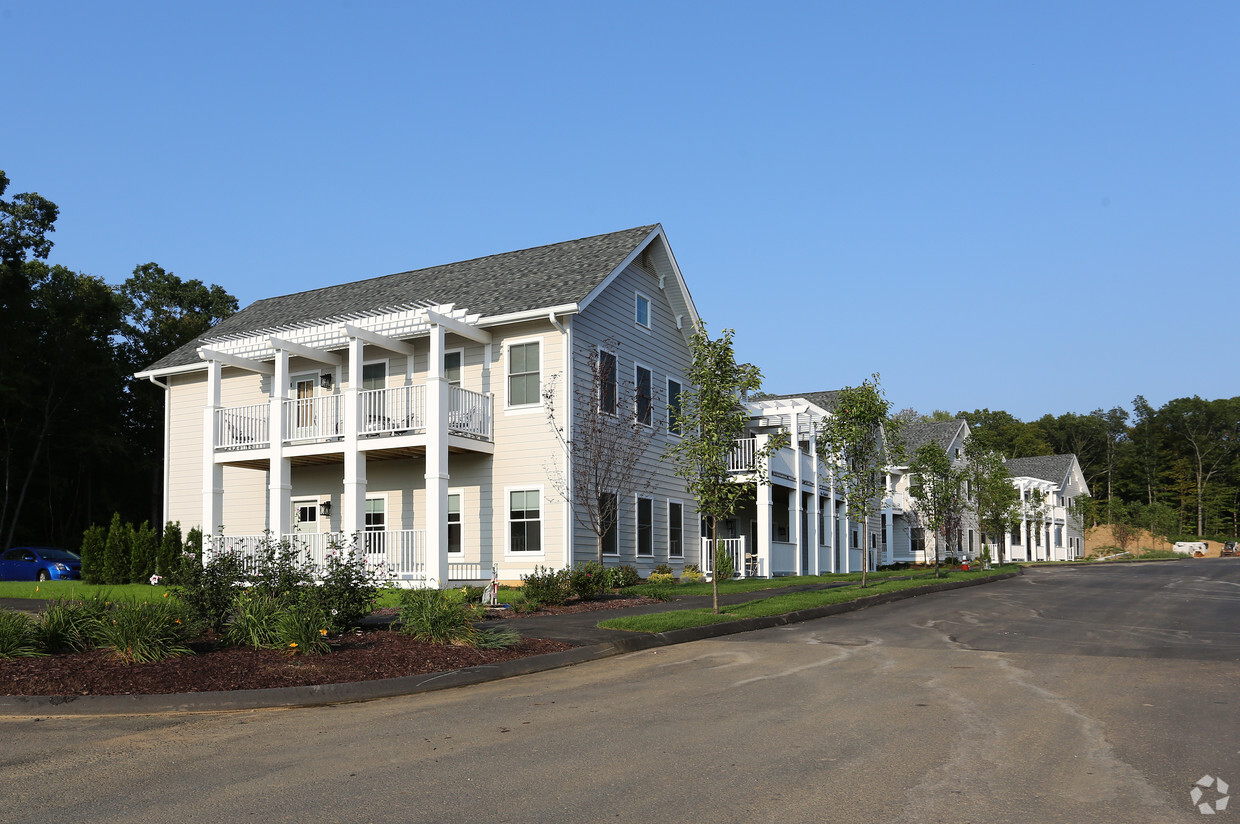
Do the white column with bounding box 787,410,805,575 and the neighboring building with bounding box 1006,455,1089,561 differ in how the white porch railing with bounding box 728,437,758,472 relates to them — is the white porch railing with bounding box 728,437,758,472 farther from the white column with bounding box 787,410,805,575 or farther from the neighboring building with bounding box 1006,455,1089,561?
the neighboring building with bounding box 1006,455,1089,561

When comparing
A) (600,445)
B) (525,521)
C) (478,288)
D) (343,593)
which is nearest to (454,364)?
(478,288)

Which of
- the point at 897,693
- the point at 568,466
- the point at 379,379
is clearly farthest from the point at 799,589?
the point at 897,693

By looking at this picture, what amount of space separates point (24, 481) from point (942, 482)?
41159 mm

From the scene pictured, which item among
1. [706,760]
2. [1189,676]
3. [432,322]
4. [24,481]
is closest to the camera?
[706,760]

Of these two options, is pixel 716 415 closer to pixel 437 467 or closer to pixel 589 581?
pixel 589 581

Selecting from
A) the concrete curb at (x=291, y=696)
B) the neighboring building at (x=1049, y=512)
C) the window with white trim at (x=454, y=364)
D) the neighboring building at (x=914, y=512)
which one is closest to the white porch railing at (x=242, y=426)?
the window with white trim at (x=454, y=364)

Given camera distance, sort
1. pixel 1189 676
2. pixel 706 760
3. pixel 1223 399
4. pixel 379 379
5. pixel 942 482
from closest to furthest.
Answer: pixel 706 760
pixel 1189 676
pixel 379 379
pixel 942 482
pixel 1223 399

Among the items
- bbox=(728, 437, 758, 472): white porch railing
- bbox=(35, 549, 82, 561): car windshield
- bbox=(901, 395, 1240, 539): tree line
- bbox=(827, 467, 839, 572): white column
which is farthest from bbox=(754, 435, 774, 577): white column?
bbox=(901, 395, 1240, 539): tree line

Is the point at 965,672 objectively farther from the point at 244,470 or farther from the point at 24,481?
the point at 24,481

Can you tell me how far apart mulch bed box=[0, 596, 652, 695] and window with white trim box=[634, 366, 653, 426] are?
15.2m

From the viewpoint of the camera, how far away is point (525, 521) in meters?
23.6

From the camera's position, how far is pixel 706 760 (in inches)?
260

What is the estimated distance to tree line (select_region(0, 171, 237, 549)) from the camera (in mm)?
40469

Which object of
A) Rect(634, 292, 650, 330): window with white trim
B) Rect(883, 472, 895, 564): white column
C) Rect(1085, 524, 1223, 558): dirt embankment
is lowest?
Rect(1085, 524, 1223, 558): dirt embankment
